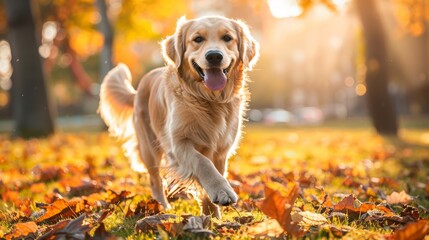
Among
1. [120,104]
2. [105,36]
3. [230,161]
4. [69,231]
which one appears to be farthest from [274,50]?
[69,231]

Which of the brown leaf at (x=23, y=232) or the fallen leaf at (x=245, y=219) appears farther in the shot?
the fallen leaf at (x=245, y=219)

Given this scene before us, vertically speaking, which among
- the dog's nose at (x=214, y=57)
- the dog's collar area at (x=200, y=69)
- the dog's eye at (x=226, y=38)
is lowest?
the dog's collar area at (x=200, y=69)

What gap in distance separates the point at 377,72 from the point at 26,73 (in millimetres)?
8851

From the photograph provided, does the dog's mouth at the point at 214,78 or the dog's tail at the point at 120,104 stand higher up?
the dog's mouth at the point at 214,78

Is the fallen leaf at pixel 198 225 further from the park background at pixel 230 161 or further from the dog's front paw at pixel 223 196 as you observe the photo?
the dog's front paw at pixel 223 196

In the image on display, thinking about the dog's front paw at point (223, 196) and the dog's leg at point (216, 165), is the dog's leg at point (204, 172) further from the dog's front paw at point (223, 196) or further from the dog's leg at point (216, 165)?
the dog's leg at point (216, 165)

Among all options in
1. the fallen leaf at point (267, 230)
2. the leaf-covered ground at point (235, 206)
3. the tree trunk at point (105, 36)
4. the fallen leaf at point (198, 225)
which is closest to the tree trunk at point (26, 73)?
the tree trunk at point (105, 36)

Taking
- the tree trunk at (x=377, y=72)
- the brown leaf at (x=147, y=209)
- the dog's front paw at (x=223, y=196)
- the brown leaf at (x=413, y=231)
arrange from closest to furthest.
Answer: the brown leaf at (x=413, y=231), the dog's front paw at (x=223, y=196), the brown leaf at (x=147, y=209), the tree trunk at (x=377, y=72)

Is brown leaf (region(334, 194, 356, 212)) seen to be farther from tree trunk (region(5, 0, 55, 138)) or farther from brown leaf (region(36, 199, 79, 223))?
tree trunk (region(5, 0, 55, 138))

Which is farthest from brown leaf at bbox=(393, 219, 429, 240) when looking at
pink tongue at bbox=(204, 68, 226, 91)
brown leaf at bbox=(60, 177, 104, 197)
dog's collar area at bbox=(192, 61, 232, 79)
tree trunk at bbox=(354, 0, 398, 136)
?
tree trunk at bbox=(354, 0, 398, 136)

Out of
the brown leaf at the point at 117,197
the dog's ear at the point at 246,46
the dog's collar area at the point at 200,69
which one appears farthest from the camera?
the dog's ear at the point at 246,46

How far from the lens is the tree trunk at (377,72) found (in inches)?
557

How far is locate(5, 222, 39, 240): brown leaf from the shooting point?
2.90 meters

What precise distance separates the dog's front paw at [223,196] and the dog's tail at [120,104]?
2.41 metres
